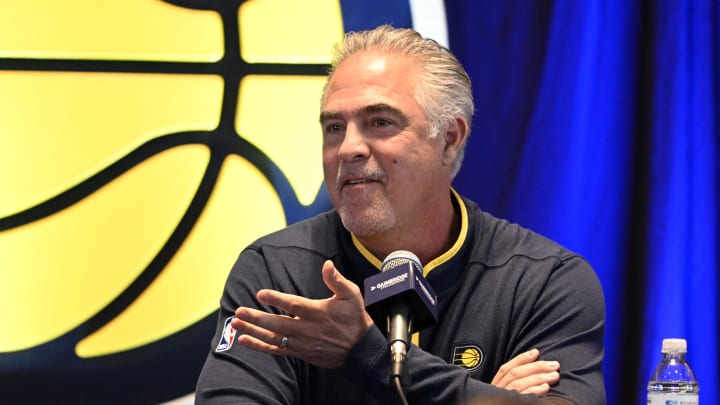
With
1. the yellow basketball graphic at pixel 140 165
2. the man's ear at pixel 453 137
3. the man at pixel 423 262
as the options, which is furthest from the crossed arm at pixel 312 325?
the yellow basketball graphic at pixel 140 165

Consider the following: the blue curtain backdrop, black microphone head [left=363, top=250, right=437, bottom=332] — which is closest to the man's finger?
black microphone head [left=363, top=250, right=437, bottom=332]

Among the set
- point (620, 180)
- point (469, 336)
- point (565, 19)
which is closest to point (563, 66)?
point (565, 19)

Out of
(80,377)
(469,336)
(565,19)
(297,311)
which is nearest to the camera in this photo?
(297,311)

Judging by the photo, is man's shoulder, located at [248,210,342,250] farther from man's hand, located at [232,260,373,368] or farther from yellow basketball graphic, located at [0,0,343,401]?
yellow basketball graphic, located at [0,0,343,401]

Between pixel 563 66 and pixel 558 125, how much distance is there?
199 millimetres

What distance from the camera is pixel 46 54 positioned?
304cm

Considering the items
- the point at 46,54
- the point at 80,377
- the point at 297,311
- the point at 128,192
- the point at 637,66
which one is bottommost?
the point at 80,377

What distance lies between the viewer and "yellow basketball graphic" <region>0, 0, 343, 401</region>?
9.75 ft

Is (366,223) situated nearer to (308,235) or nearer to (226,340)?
(308,235)

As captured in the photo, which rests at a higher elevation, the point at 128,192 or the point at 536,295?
the point at 128,192

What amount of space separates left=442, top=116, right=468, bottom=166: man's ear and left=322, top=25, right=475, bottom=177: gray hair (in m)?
0.02

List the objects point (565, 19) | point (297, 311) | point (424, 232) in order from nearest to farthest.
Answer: point (297, 311)
point (424, 232)
point (565, 19)

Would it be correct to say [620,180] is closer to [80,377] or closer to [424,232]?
[424,232]

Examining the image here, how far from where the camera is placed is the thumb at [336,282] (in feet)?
5.55
